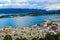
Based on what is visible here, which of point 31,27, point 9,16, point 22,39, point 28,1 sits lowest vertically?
point 22,39

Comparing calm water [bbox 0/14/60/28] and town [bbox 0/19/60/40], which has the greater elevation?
calm water [bbox 0/14/60/28]

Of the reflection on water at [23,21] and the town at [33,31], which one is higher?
the reflection on water at [23,21]

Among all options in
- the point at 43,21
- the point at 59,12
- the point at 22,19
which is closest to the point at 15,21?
the point at 22,19

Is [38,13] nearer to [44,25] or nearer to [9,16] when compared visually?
[44,25]

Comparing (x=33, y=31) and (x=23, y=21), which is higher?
(x=23, y=21)

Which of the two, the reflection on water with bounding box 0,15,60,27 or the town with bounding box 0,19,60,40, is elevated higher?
the reflection on water with bounding box 0,15,60,27

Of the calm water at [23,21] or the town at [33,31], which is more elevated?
the calm water at [23,21]

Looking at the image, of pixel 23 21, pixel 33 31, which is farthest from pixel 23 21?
pixel 33 31

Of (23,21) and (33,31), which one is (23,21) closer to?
(23,21)

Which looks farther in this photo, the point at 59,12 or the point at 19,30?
the point at 59,12

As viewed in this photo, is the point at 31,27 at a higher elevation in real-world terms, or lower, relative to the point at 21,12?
lower

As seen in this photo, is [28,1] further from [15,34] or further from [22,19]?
[15,34]
